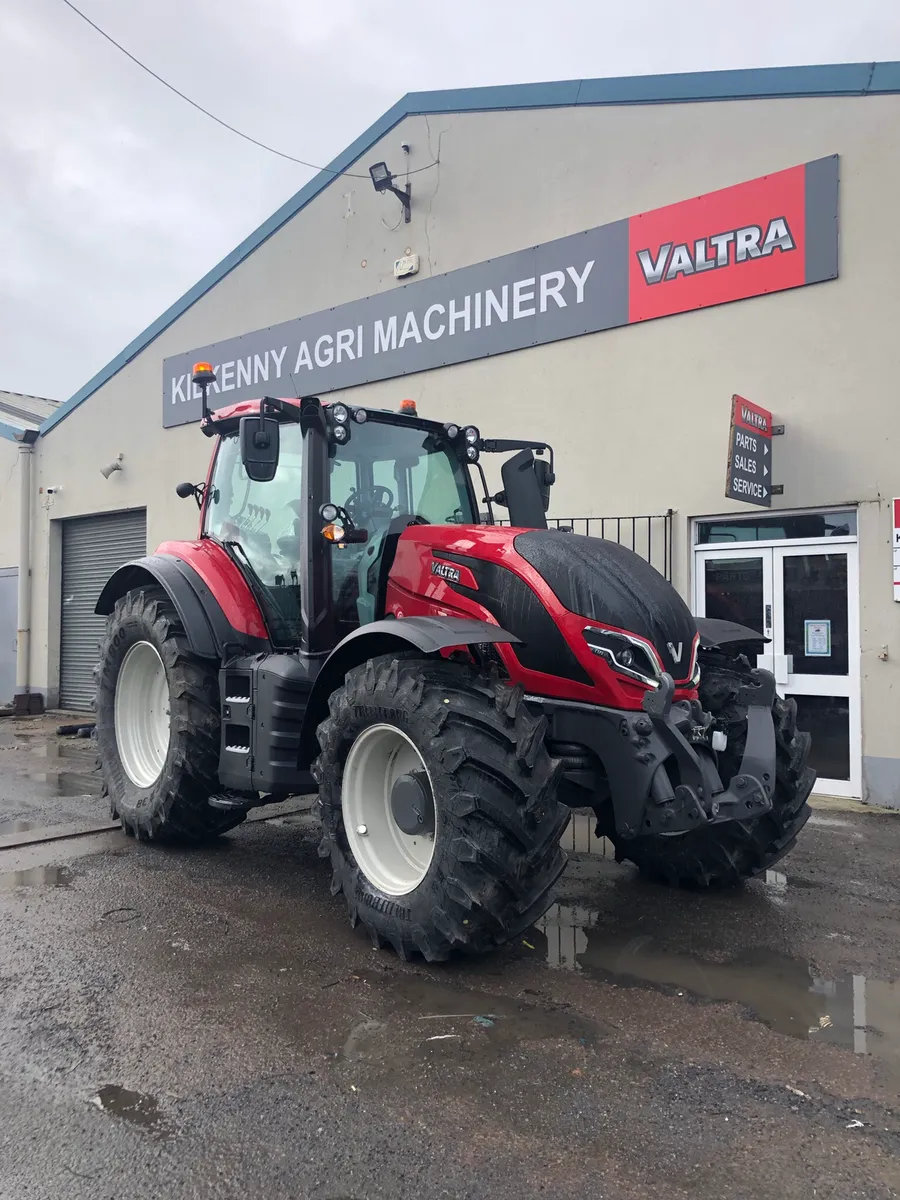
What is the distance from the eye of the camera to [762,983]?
352 centimetres

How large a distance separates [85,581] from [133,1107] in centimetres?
1270

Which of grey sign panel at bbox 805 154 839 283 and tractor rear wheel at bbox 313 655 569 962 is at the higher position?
grey sign panel at bbox 805 154 839 283

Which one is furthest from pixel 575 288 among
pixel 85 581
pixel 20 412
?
pixel 20 412

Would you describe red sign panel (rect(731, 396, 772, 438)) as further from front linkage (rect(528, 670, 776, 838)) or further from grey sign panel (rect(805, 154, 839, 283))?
front linkage (rect(528, 670, 776, 838))

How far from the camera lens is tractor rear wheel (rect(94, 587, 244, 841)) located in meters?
4.96

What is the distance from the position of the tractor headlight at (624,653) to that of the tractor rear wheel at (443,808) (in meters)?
0.41

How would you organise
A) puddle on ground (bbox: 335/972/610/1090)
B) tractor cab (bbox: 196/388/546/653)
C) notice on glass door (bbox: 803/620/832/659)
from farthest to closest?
notice on glass door (bbox: 803/620/832/659), tractor cab (bbox: 196/388/546/653), puddle on ground (bbox: 335/972/610/1090)

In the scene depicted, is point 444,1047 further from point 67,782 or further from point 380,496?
point 67,782

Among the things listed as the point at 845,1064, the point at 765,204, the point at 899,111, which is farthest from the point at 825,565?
the point at 845,1064

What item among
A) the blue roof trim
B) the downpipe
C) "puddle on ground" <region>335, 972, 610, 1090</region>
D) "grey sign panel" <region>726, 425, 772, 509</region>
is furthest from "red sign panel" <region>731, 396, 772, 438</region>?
the downpipe

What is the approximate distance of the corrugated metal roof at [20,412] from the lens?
1506cm

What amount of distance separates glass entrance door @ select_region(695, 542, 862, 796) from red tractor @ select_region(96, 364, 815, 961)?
2.85 m

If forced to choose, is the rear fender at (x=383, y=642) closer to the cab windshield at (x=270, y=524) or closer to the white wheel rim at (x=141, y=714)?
the cab windshield at (x=270, y=524)

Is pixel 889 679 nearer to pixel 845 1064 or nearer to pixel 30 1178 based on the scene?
pixel 845 1064
